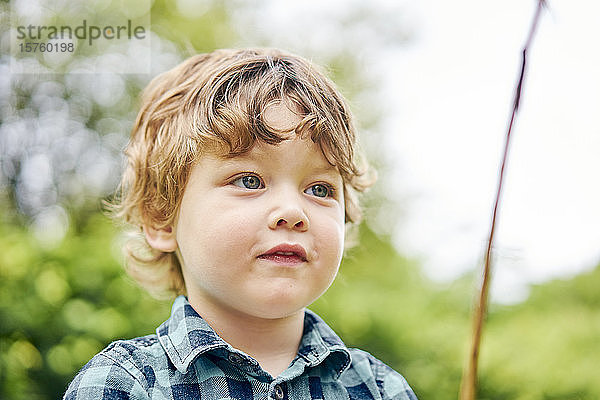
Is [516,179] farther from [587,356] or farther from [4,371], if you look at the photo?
[4,371]

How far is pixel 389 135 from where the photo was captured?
210 inches

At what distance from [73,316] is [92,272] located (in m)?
0.22

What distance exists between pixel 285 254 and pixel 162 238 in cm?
28

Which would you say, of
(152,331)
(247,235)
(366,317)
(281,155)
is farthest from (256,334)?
(366,317)

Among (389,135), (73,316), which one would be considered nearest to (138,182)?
(73,316)

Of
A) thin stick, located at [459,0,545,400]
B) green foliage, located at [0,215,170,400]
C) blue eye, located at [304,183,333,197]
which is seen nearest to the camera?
thin stick, located at [459,0,545,400]

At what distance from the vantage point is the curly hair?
42.1 inches

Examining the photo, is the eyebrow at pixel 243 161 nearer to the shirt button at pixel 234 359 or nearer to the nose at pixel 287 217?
the nose at pixel 287 217

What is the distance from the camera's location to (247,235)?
1005 mm

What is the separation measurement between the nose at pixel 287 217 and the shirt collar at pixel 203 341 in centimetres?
20

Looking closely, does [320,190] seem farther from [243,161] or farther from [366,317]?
[366,317]

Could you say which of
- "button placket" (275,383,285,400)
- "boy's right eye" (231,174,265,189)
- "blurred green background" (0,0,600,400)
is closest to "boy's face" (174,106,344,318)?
"boy's right eye" (231,174,265,189)

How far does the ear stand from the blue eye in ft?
0.85

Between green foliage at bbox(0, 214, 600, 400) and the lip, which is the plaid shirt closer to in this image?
the lip
